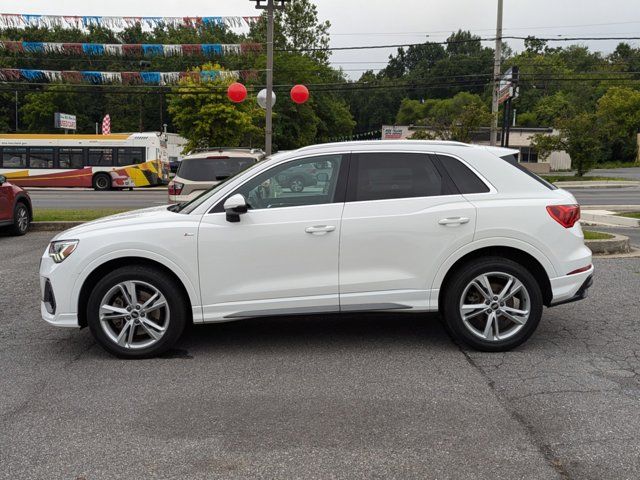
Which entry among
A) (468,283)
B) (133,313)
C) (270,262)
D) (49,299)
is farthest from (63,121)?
(468,283)

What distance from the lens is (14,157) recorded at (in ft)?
102

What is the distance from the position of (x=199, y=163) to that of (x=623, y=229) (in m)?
9.28

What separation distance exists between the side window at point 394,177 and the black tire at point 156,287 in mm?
1639

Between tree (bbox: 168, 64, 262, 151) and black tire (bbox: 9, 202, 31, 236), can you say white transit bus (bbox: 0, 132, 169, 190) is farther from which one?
black tire (bbox: 9, 202, 31, 236)

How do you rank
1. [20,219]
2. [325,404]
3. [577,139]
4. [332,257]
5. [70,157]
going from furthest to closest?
[577,139] < [70,157] < [20,219] < [332,257] < [325,404]

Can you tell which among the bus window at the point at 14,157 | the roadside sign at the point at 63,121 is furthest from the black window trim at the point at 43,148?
the roadside sign at the point at 63,121

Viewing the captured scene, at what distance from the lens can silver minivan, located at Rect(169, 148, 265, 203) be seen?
10.6m

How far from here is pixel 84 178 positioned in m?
31.5

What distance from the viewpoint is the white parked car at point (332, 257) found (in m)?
4.70

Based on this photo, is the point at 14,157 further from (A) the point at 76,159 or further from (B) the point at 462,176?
(B) the point at 462,176

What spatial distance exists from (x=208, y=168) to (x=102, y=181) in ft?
74.6

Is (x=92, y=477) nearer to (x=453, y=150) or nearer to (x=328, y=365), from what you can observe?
(x=328, y=365)

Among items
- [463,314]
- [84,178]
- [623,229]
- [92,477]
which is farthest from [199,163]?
[84,178]

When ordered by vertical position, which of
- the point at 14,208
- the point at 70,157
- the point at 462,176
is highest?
the point at 70,157
